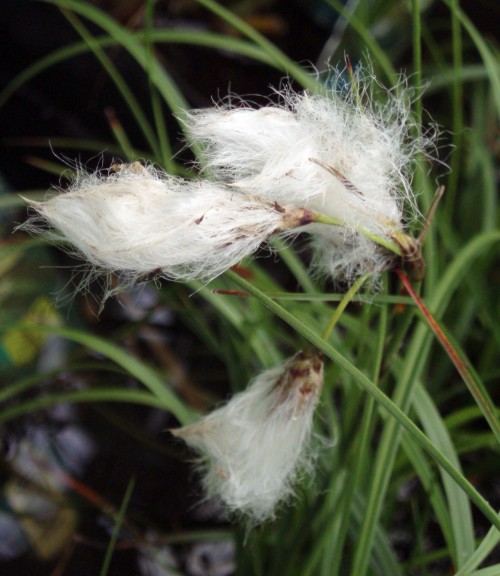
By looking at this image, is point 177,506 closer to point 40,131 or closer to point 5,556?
point 5,556

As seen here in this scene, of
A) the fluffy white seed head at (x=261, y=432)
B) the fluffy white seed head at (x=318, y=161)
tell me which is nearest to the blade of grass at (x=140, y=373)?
the fluffy white seed head at (x=261, y=432)

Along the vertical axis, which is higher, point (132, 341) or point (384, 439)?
point (384, 439)

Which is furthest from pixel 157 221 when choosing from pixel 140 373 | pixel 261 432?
pixel 140 373

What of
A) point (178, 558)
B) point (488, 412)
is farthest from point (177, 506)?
point (488, 412)

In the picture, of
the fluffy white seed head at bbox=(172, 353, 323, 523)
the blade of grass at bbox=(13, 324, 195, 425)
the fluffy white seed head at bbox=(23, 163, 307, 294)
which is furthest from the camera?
the blade of grass at bbox=(13, 324, 195, 425)

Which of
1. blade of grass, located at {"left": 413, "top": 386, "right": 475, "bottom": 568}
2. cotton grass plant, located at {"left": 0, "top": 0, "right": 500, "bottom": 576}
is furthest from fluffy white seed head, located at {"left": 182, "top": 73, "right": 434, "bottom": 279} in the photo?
blade of grass, located at {"left": 413, "top": 386, "right": 475, "bottom": 568}

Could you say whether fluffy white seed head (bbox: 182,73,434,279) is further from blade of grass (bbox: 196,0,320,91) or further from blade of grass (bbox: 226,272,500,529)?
blade of grass (bbox: 196,0,320,91)
